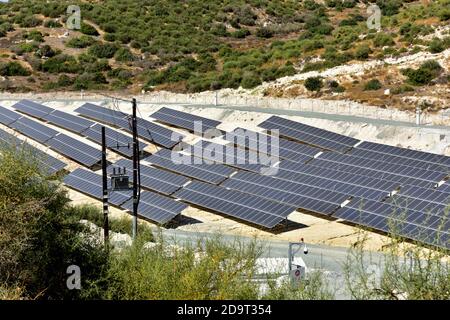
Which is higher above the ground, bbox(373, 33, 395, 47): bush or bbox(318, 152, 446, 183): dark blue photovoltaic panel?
bbox(318, 152, 446, 183): dark blue photovoltaic panel

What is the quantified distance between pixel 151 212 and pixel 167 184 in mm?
4294

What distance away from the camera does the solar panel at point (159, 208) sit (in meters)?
32.1

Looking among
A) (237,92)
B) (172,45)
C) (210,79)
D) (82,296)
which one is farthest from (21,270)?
(172,45)

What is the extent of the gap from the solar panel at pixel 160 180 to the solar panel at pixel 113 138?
3.85m

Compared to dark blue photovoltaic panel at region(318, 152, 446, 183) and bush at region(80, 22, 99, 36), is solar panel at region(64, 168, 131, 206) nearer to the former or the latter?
dark blue photovoltaic panel at region(318, 152, 446, 183)

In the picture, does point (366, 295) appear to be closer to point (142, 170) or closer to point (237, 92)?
point (142, 170)

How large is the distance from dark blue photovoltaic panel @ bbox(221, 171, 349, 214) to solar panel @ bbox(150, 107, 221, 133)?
9.74 meters

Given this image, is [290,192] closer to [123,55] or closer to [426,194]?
[426,194]

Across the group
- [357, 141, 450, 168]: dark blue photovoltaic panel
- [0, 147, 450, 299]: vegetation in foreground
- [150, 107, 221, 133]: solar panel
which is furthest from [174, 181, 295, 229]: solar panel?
[0, 147, 450, 299]: vegetation in foreground

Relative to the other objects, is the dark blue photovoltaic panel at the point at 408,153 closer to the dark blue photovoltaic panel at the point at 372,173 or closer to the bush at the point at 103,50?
the dark blue photovoltaic panel at the point at 372,173

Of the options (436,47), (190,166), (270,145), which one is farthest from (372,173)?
(436,47)

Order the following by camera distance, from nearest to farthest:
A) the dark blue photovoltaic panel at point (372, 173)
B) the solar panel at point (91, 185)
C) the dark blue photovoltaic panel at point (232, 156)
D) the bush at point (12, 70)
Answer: the dark blue photovoltaic panel at point (372, 173) < the solar panel at point (91, 185) < the dark blue photovoltaic panel at point (232, 156) < the bush at point (12, 70)

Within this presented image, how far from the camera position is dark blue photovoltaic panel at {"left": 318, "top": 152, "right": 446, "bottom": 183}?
32719mm

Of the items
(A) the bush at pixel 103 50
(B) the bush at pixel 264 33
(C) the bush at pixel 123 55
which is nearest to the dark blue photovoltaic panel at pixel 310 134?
(C) the bush at pixel 123 55
